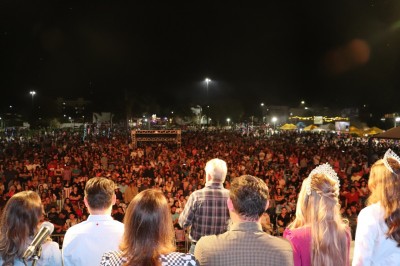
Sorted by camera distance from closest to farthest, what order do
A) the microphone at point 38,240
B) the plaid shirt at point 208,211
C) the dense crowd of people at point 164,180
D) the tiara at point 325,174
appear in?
the microphone at point 38,240, the tiara at point 325,174, the plaid shirt at point 208,211, the dense crowd of people at point 164,180

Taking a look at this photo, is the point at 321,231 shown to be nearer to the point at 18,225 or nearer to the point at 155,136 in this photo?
the point at 18,225

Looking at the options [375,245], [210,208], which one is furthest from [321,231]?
[210,208]

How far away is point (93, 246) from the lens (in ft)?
9.91

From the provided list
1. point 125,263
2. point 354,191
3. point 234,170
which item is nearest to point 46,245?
point 125,263

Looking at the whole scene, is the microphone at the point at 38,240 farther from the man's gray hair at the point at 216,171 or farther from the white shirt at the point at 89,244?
the man's gray hair at the point at 216,171

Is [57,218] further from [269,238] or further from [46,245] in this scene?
[269,238]

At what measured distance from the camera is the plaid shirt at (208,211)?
3934mm

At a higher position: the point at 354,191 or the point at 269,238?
the point at 269,238

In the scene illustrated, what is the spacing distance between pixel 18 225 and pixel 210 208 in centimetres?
178

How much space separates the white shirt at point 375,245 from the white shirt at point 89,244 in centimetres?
178

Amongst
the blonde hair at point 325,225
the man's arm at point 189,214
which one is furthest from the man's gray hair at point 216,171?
the blonde hair at point 325,225

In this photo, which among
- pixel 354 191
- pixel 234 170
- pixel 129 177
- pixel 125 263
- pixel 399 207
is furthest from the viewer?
pixel 234 170

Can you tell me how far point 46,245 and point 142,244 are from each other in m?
1.00

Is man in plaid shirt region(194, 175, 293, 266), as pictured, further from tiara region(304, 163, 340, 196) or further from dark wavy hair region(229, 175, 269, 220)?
tiara region(304, 163, 340, 196)
